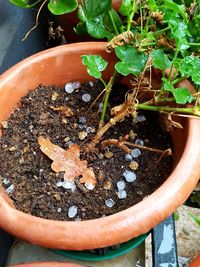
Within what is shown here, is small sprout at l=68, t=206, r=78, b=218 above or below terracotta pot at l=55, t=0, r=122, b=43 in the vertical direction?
below

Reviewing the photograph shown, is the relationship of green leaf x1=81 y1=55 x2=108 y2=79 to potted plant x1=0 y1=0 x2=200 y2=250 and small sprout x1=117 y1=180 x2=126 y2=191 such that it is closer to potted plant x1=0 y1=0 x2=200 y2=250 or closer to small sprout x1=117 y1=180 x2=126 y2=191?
potted plant x1=0 y1=0 x2=200 y2=250

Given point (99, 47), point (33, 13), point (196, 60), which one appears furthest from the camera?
point (33, 13)

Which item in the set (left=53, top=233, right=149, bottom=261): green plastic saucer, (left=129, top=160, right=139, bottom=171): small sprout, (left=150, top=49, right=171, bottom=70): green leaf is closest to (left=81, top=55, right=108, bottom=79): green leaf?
(left=150, top=49, right=171, bottom=70): green leaf

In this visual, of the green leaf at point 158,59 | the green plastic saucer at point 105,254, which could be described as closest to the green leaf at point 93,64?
the green leaf at point 158,59

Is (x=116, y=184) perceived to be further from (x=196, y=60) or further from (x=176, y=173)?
(x=196, y=60)

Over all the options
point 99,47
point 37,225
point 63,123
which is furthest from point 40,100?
point 37,225

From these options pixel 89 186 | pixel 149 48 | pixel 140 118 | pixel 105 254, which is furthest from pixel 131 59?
pixel 105 254

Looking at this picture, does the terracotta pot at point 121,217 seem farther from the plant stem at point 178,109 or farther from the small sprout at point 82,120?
the small sprout at point 82,120
